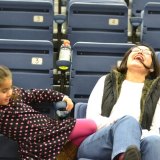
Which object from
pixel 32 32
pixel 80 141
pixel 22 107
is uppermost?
pixel 32 32

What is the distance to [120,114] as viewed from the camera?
5.27 ft

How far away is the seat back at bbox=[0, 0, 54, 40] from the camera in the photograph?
2.19m

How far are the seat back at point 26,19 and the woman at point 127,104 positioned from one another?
0.63 m

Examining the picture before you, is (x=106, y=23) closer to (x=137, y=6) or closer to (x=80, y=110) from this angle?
(x=137, y=6)

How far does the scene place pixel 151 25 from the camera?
225cm

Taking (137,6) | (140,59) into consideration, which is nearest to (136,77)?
(140,59)

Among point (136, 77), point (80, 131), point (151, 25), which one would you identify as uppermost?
point (151, 25)

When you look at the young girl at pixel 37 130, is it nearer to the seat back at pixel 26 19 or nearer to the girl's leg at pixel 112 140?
the girl's leg at pixel 112 140

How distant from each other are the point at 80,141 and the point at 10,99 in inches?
11.0

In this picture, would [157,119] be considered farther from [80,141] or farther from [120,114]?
[80,141]

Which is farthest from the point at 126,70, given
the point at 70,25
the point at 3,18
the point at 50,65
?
the point at 3,18

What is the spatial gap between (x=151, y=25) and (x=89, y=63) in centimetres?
53

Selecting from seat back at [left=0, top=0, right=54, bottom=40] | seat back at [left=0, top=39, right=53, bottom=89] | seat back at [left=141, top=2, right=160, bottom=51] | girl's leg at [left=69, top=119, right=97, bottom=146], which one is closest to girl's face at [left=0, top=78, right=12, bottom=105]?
girl's leg at [left=69, top=119, right=97, bottom=146]

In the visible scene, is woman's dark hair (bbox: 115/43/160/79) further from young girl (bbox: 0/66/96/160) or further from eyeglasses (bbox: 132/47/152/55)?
young girl (bbox: 0/66/96/160)
